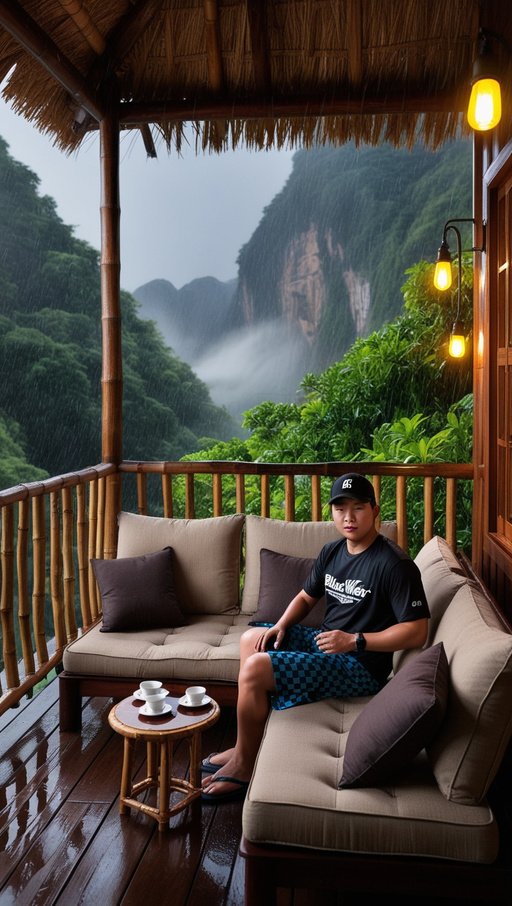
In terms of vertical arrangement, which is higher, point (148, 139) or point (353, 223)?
point (353, 223)

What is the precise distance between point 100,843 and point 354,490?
4.65 ft

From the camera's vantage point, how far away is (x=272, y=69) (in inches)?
181

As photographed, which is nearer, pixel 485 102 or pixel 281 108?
pixel 485 102

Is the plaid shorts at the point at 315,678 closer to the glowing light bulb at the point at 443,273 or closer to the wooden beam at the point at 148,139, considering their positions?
the glowing light bulb at the point at 443,273

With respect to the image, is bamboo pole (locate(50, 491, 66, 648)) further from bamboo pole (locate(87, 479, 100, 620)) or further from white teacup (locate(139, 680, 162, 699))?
white teacup (locate(139, 680, 162, 699))

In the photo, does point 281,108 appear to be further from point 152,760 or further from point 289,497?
point 152,760

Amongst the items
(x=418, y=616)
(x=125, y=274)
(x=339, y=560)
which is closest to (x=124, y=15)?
(x=339, y=560)

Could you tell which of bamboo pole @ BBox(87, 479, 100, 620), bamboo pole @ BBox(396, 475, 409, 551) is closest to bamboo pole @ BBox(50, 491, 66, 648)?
bamboo pole @ BBox(87, 479, 100, 620)

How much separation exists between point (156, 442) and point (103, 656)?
960 cm

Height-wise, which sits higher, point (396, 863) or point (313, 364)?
point (313, 364)

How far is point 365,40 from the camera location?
14.7 ft

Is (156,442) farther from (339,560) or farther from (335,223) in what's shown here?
(339,560)

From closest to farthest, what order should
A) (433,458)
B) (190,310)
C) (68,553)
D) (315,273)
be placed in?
(68,553)
(433,458)
(315,273)
(190,310)

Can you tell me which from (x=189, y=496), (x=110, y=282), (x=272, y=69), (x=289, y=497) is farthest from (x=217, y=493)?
(x=272, y=69)
